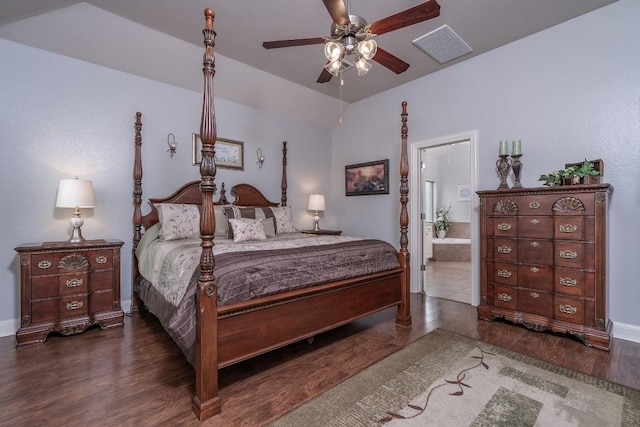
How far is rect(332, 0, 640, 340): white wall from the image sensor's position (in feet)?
8.93

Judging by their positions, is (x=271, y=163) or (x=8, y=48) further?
(x=271, y=163)

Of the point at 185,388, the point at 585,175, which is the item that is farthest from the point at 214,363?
the point at 585,175

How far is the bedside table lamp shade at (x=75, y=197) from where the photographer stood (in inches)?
110

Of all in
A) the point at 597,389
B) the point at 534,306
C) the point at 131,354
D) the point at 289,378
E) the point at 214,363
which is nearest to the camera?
the point at 214,363

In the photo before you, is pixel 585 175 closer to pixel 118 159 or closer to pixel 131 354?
pixel 131 354

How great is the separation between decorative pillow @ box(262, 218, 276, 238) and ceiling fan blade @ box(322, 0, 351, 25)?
2373 mm

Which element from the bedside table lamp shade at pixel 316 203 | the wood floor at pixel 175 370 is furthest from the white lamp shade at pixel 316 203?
the wood floor at pixel 175 370

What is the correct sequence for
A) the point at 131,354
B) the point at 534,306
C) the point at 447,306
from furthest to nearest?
the point at 447,306 < the point at 534,306 < the point at 131,354

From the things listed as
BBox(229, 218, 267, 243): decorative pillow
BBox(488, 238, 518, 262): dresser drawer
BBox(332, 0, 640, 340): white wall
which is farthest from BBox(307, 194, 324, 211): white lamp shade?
BBox(488, 238, 518, 262): dresser drawer

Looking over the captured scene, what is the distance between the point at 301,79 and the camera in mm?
4320

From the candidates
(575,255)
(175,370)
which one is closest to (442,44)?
(575,255)

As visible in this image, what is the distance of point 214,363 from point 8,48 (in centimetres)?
352

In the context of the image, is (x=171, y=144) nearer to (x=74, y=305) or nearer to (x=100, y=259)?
(x=100, y=259)

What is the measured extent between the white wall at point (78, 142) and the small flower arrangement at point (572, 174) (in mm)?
3790
